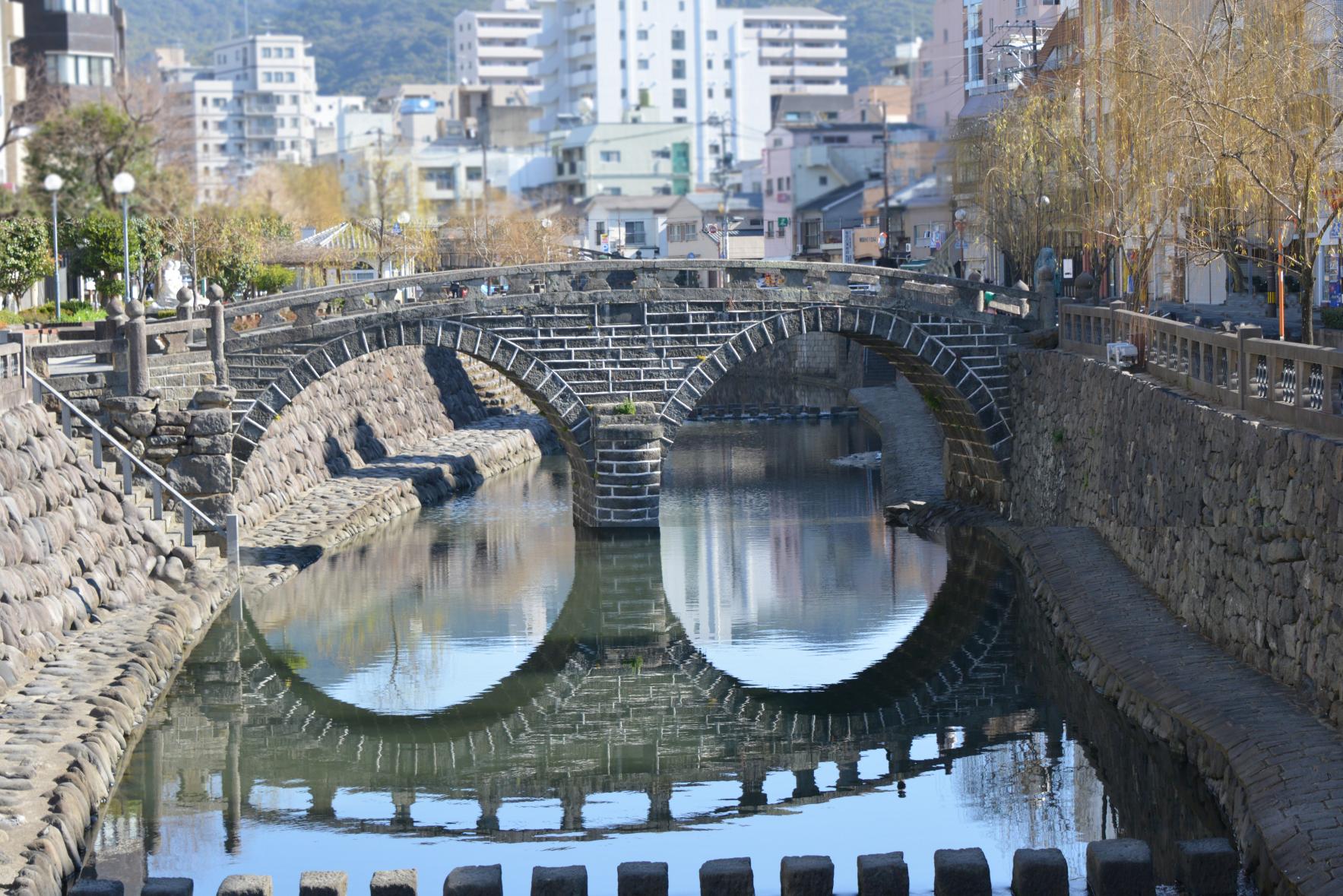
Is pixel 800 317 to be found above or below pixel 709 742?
above

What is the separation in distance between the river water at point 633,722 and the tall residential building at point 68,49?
34.7 m

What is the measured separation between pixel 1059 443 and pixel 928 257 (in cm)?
3215

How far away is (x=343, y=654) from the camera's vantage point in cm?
2270

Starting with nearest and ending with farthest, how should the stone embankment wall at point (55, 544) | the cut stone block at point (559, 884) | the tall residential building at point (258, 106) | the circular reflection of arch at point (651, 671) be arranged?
the cut stone block at point (559, 884) < the stone embankment wall at point (55, 544) < the circular reflection of arch at point (651, 671) < the tall residential building at point (258, 106)

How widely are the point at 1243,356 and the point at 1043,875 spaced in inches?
280

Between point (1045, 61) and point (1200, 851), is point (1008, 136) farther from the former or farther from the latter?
point (1200, 851)

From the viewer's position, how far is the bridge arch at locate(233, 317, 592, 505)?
27938 millimetres

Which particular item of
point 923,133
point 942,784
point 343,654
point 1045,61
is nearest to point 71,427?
point 343,654

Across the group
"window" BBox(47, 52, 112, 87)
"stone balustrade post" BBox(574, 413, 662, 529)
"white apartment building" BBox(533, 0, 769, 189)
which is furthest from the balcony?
"stone balustrade post" BBox(574, 413, 662, 529)

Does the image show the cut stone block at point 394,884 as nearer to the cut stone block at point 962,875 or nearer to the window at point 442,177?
the cut stone block at point 962,875

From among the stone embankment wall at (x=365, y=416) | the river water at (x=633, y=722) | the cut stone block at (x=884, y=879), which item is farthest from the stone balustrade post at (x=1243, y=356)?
the stone embankment wall at (x=365, y=416)

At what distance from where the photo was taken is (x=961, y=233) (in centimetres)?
4906

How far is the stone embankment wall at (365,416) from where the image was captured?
102 feet

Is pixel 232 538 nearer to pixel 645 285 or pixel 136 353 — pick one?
pixel 136 353
